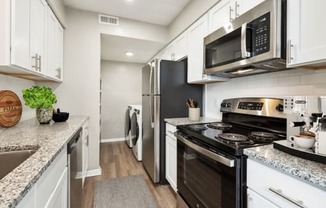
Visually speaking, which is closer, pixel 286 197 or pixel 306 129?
pixel 286 197

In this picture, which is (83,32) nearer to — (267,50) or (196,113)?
(196,113)

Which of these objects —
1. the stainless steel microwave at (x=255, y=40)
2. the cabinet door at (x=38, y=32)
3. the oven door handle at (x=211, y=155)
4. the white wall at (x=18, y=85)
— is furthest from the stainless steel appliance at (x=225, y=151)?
the white wall at (x=18, y=85)

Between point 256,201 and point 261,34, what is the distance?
1.06 meters

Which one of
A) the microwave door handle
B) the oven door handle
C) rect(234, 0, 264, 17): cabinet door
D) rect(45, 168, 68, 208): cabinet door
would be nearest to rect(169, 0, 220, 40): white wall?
rect(234, 0, 264, 17): cabinet door

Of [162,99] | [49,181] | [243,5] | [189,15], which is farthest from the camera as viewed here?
[189,15]

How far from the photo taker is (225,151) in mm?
1080

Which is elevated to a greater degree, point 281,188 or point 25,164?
point 25,164

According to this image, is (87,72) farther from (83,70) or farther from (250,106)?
(250,106)

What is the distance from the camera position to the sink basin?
99cm

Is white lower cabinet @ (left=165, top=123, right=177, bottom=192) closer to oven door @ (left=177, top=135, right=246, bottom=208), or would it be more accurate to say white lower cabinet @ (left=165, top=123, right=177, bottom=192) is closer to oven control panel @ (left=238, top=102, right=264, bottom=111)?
oven door @ (left=177, top=135, right=246, bottom=208)

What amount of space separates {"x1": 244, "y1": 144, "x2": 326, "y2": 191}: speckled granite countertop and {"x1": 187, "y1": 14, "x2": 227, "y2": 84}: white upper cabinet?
1182mm

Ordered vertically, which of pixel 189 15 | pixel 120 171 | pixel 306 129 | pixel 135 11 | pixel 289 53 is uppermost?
pixel 135 11

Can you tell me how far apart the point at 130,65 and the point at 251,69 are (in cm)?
386

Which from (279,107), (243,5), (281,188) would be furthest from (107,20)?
(281,188)
